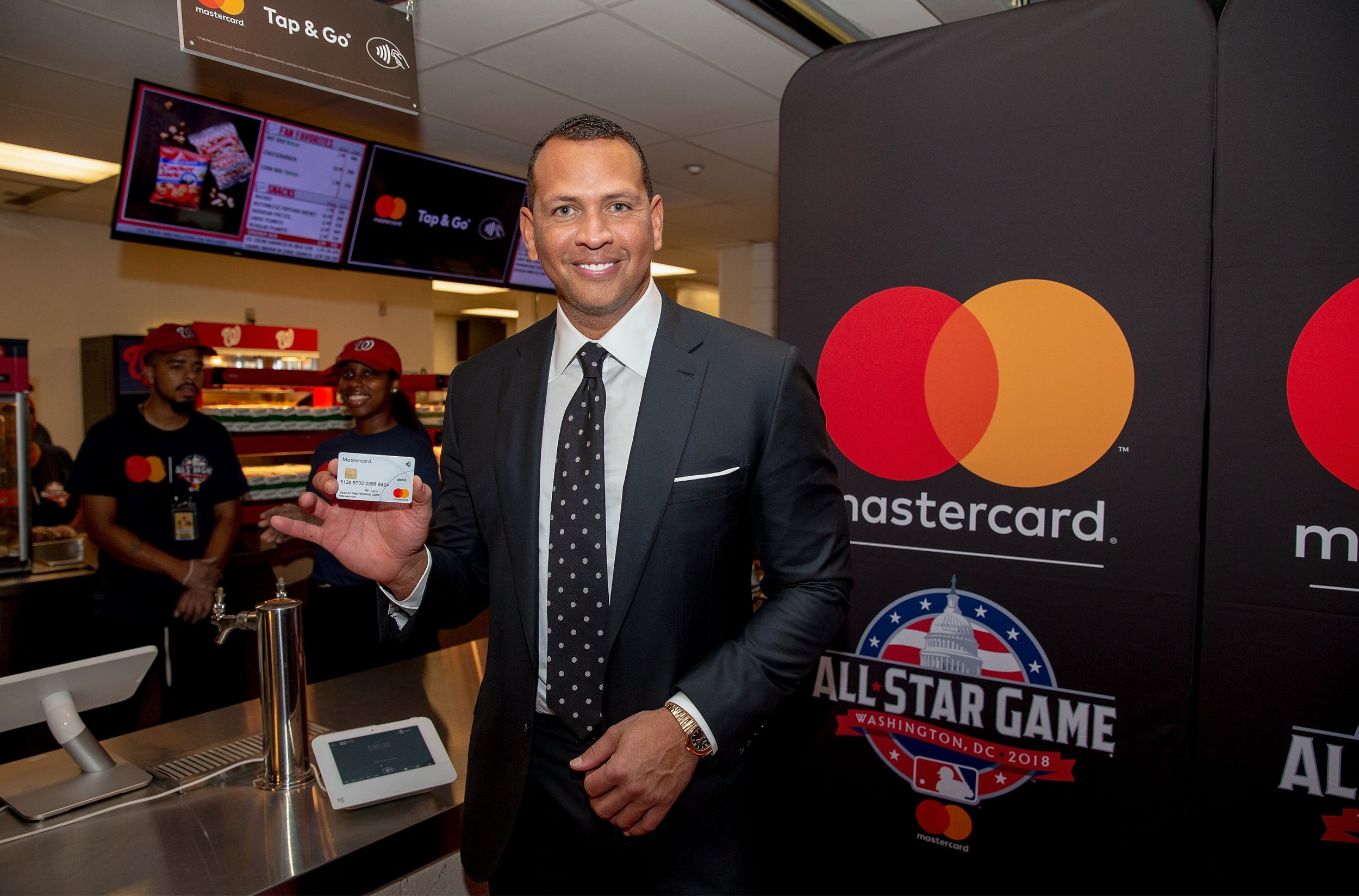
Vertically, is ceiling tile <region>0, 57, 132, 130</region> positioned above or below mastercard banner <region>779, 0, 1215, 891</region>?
above

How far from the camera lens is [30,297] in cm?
622

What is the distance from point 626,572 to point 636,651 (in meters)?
0.13

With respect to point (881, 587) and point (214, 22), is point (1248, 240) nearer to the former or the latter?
point (881, 587)

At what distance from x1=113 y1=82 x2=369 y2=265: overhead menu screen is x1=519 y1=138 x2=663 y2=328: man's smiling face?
2758 mm

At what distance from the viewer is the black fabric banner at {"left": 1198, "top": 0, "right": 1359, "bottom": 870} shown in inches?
67.5

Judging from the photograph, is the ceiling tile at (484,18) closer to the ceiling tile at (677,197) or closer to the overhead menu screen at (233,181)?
the overhead menu screen at (233,181)

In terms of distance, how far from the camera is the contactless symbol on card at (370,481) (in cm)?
117

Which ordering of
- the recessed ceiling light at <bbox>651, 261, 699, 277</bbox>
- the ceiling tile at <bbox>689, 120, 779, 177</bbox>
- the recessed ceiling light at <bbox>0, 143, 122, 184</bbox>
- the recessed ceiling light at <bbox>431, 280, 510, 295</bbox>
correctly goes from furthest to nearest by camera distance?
the recessed ceiling light at <bbox>431, 280, 510, 295</bbox> < the recessed ceiling light at <bbox>651, 261, 699, 277</bbox> < the recessed ceiling light at <bbox>0, 143, 122, 184</bbox> < the ceiling tile at <bbox>689, 120, 779, 177</bbox>

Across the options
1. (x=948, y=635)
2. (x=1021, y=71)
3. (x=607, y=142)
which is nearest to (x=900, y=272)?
(x=1021, y=71)

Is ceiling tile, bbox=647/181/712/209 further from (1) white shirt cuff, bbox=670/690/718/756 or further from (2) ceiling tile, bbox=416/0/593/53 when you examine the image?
(1) white shirt cuff, bbox=670/690/718/756

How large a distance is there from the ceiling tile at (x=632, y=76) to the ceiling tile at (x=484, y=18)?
0.24ft

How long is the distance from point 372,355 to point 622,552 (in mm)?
2594

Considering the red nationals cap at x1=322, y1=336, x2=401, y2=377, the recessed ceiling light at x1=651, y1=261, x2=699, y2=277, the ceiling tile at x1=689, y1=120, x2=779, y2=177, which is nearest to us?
the red nationals cap at x1=322, y1=336, x2=401, y2=377

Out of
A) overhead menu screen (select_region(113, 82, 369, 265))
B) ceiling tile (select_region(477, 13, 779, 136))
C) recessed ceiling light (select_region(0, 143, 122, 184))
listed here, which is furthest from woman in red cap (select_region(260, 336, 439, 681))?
recessed ceiling light (select_region(0, 143, 122, 184))
